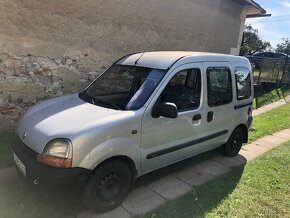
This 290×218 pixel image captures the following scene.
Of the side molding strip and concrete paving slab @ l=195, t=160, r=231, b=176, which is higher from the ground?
the side molding strip

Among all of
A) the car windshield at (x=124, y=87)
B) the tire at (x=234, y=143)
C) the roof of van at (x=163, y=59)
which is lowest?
the tire at (x=234, y=143)

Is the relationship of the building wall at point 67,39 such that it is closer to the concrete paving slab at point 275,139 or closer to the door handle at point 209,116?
the door handle at point 209,116

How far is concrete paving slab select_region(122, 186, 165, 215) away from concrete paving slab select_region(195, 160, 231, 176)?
1266 millimetres

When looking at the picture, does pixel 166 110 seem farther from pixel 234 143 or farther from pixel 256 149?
pixel 256 149

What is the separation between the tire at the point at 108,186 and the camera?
3.40m

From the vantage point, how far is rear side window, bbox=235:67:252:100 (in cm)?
544

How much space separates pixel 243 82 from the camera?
5609 mm

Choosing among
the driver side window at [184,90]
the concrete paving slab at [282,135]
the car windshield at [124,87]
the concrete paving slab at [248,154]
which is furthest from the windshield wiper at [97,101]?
the concrete paving slab at [282,135]

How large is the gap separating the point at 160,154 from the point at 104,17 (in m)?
4.19

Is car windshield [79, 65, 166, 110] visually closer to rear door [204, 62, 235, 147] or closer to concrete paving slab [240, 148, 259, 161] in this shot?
rear door [204, 62, 235, 147]

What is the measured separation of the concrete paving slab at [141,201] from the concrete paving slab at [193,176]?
2.32 feet

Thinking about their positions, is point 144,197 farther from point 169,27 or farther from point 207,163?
point 169,27

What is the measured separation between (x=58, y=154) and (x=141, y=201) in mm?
1357

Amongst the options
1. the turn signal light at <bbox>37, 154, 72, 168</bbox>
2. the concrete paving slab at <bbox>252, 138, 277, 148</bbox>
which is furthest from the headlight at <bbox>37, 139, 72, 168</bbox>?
the concrete paving slab at <bbox>252, 138, 277, 148</bbox>
